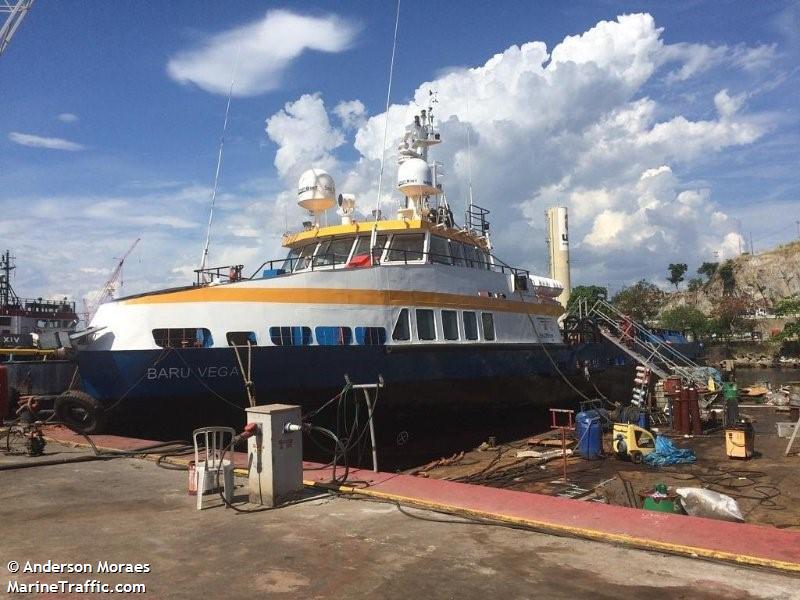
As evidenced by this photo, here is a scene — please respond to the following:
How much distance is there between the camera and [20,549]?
5348 mm

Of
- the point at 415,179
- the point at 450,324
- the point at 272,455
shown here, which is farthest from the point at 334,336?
the point at 415,179

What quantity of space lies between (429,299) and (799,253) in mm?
102144

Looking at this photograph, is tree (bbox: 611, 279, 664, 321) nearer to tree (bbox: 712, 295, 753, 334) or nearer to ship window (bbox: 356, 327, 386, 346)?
tree (bbox: 712, 295, 753, 334)

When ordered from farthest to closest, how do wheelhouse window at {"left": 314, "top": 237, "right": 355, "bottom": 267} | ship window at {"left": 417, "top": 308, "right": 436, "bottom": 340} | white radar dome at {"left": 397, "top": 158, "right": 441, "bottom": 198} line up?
white radar dome at {"left": 397, "top": 158, "right": 441, "bottom": 198}, wheelhouse window at {"left": 314, "top": 237, "right": 355, "bottom": 267}, ship window at {"left": 417, "top": 308, "right": 436, "bottom": 340}

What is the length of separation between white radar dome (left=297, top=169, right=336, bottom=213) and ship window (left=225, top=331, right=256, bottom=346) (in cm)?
606

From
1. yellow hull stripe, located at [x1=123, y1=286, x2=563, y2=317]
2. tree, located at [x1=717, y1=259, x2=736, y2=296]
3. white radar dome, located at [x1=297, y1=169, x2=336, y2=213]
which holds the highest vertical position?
tree, located at [x1=717, y1=259, x2=736, y2=296]

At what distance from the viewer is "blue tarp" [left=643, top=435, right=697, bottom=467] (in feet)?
38.9

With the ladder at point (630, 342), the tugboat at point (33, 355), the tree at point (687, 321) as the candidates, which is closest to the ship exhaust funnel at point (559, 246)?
the ladder at point (630, 342)

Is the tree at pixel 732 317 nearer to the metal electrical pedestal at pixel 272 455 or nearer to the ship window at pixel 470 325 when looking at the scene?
the ship window at pixel 470 325

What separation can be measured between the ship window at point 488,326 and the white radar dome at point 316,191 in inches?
209

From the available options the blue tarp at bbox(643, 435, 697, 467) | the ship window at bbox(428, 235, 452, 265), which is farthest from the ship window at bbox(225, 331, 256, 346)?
the blue tarp at bbox(643, 435, 697, 467)

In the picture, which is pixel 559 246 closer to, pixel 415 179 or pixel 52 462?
pixel 415 179

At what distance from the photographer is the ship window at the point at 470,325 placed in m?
15.3

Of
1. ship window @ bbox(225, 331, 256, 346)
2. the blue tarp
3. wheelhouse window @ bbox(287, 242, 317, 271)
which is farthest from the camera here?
wheelhouse window @ bbox(287, 242, 317, 271)
